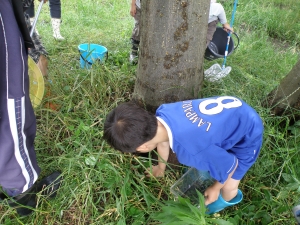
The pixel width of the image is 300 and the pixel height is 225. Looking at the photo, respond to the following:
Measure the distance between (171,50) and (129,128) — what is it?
0.61 m

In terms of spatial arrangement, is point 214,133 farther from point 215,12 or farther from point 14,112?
point 215,12

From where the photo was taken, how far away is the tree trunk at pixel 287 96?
2.09 m

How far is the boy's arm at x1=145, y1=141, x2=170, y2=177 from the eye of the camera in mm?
1734

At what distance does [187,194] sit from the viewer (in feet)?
6.09

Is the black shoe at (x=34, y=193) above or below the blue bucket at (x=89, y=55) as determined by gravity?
below

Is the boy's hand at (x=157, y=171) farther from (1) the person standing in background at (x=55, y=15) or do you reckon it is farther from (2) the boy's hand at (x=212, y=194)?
(1) the person standing in background at (x=55, y=15)

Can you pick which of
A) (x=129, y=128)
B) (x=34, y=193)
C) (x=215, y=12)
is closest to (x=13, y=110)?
(x=129, y=128)

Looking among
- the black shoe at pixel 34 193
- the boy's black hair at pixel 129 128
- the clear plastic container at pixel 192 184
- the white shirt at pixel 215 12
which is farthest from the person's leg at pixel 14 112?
A: the white shirt at pixel 215 12

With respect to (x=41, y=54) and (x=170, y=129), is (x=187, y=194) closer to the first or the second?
(x=170, y=129)

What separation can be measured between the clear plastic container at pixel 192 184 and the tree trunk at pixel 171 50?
552mm

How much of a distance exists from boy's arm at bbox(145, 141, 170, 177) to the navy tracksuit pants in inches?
29.3

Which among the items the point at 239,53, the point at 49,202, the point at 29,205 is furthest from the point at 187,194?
the point at 239,53

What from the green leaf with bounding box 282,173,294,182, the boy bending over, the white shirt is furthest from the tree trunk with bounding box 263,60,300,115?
the white shirt

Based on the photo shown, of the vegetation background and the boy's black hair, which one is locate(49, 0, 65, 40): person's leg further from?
the boy's black hair
